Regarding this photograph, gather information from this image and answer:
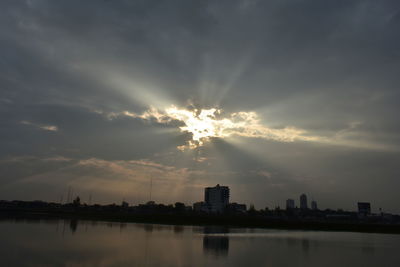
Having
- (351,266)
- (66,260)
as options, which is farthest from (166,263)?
(351,266)

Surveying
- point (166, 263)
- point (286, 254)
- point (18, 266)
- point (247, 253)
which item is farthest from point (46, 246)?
point (286, 254)

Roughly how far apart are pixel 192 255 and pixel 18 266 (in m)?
20.4

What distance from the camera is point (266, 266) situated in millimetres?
36312

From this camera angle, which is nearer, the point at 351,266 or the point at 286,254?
the point at 351,266

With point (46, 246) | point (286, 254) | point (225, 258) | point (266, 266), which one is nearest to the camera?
point (266, 266)

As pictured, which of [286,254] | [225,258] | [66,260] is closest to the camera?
[66,260]

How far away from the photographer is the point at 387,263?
44031 millimetres

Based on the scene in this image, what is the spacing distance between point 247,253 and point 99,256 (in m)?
21.3

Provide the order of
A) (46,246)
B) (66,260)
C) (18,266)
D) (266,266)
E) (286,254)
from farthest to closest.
Answer: 1. (286,254)
2. (46,246)
3. (266,266)
4. (66,260)
5. (18,266)

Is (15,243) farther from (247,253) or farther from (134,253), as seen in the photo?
(247,253)

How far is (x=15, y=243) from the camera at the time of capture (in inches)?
1781

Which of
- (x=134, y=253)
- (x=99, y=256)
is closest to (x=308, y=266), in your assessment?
(x=134, y=253)

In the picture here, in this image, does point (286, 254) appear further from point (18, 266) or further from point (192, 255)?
point (18, 266)

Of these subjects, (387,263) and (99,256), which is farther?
(387,263)
